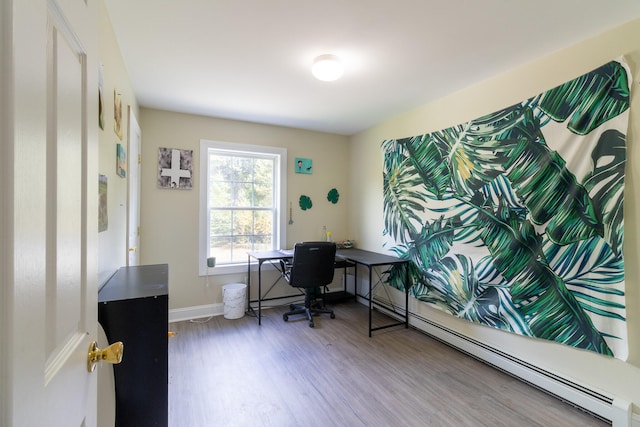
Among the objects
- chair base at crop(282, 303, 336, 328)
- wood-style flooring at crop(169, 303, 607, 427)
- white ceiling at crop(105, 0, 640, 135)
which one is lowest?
wood-style flooring at crop(169, 303, 607, 427)

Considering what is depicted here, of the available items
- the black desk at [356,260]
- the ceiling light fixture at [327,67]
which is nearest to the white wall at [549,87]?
the black desk at [356,260]

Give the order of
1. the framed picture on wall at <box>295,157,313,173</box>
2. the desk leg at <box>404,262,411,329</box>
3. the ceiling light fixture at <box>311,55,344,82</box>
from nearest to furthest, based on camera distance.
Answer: the ceiling light fixture at <box>311,55,344,82</box> < the desk leg at <box>404,262,411,329</box> < the framed picture on wall at <box>295,157,313,173</box>

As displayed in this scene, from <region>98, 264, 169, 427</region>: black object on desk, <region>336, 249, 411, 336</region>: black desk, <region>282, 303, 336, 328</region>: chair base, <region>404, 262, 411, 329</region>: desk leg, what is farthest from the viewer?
<region>282, 303, 336, 328</region>: chair base

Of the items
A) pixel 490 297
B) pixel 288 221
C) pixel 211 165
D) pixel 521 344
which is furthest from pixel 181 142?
pixel 521 344

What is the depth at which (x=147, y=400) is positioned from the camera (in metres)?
1.29

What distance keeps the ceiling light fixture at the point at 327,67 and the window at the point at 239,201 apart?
1776 mm

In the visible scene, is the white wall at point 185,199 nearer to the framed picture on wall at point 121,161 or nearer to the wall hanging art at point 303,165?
the wall hanging art at point 303,165

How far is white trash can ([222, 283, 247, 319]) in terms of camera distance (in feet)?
11.3

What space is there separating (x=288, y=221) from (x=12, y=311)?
361 centimetres

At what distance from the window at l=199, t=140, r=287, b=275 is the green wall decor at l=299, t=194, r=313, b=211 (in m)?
0.27

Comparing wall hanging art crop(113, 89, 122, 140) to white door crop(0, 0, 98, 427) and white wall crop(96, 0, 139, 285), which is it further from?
white door crop(0, 0, 98, 427)

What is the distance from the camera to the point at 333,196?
14.2 feet

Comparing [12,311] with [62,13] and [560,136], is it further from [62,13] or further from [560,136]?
[560,136]

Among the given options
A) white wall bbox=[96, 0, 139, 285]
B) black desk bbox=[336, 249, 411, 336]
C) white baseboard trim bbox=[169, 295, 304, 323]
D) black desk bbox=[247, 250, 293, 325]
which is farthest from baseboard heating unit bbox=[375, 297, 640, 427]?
white wall bbox=[96, 0, 139, 285]
